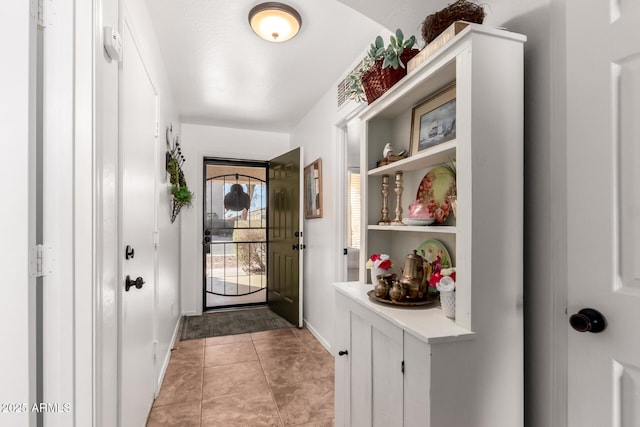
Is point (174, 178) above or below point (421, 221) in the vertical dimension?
above

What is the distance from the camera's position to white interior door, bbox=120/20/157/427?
1.37m

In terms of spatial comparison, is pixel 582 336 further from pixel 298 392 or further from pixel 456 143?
pixel 298 392

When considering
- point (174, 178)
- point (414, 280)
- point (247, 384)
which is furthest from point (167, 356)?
point (414, 280)

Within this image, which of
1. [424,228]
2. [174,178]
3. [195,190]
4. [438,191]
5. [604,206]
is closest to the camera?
[604,206]

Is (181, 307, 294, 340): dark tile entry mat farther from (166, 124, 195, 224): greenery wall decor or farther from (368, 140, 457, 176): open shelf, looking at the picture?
(368, 140, 457, 176): open shelf

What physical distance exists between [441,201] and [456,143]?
38 centimetres

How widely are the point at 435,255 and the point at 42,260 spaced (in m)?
1.38

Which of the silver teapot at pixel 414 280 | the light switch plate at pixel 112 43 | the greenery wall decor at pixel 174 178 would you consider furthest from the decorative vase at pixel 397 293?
the greenery wall decor at pixel 174 178

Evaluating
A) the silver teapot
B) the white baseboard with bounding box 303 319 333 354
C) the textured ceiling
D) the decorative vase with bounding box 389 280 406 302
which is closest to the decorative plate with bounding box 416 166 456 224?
the silver teapot

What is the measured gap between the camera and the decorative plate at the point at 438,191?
1.30 m

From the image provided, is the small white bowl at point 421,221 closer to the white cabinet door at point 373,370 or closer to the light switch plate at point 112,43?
the white cabinet door at point 373,370

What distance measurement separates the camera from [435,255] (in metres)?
1.38

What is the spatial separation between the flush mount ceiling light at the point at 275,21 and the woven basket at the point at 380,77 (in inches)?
27.5

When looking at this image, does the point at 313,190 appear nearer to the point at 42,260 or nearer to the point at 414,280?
the point at 414,280
